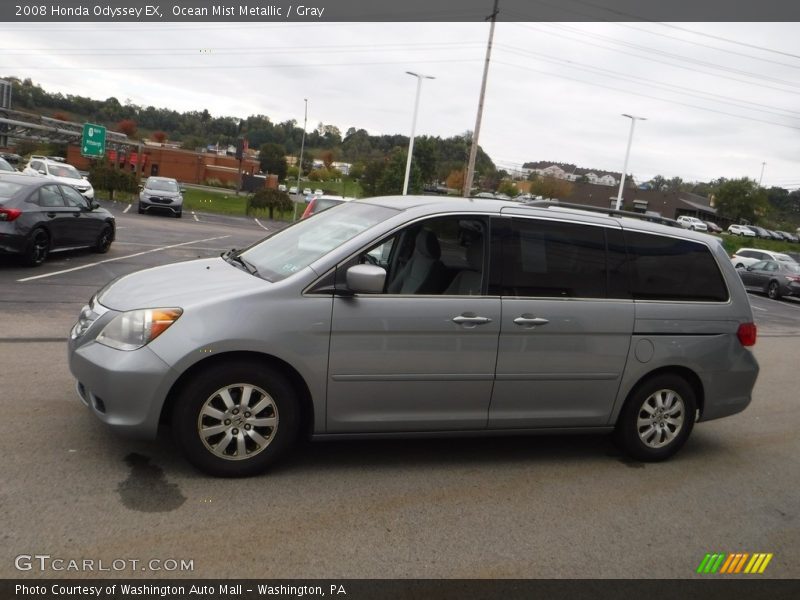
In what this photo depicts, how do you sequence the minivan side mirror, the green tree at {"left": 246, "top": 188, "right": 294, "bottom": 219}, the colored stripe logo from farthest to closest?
1. the green tree at {"left": 246, "top": 188, "right": 294, "bottom": 219}
2. the minivan side mirror
3. the colored stripe logo

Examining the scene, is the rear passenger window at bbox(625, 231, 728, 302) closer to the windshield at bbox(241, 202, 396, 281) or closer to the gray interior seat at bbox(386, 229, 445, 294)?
the gray interior seat at bbox(386, 229, 445, 294)

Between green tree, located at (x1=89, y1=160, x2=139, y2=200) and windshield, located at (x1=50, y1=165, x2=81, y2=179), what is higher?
windshield, located at (x1=50, y1=165, x2=81, y2=179)

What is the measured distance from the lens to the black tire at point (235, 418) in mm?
4145

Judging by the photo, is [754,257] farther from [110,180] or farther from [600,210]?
[110,180]

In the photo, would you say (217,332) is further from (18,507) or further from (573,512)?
(573,512)

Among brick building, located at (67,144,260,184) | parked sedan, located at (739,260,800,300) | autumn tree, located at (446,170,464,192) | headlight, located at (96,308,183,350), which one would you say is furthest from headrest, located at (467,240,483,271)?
brick building, located at (67,144,260,184)

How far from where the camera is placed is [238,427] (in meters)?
4.23

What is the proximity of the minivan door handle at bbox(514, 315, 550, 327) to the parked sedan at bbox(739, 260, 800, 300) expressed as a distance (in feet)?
81.7

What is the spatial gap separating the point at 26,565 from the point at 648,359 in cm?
413

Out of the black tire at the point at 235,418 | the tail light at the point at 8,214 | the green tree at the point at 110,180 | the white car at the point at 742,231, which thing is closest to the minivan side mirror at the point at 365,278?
the black tire at the point at 235,418

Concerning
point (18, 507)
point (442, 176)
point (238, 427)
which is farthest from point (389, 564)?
point (442, 176)

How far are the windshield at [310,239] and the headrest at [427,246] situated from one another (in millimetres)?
280

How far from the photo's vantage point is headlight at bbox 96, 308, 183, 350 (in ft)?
13.6

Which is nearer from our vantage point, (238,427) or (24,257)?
(238,427)
